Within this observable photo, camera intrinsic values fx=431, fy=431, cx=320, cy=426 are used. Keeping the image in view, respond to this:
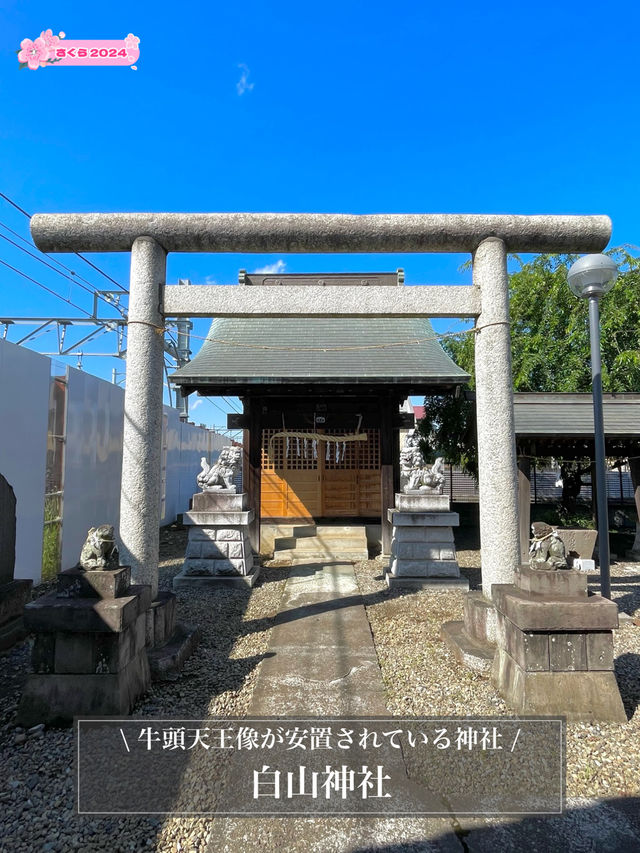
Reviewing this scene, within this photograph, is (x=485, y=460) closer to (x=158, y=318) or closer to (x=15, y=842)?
(x=158, y=318)

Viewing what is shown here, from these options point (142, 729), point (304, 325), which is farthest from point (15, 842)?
point (304, 325)

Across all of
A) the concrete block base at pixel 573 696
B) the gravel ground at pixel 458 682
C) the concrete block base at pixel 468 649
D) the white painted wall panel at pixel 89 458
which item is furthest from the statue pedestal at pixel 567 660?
the white painted wall panel at pixel 89 458

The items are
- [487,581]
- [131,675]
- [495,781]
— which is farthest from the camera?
[487,581]

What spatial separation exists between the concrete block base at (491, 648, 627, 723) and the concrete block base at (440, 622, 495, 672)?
0.62 meters

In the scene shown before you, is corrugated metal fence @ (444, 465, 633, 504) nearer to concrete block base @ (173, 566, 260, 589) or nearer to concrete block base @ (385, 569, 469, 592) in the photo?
concrete block base @ (385, 569, 469, 592)

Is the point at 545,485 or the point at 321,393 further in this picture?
the point at 545,485

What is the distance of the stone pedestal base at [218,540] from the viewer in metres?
7.32

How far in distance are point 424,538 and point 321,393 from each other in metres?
3.78

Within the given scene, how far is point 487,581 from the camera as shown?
4312mm

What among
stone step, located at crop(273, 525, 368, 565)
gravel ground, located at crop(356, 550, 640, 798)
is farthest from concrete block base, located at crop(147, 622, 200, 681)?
stone step, located at crop(273, 525, 368, 565)

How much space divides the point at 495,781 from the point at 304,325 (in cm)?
971

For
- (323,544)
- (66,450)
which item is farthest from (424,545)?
(66,450)

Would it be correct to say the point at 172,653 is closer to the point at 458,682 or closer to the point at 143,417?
the point at 143,417

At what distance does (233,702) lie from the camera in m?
3.57
